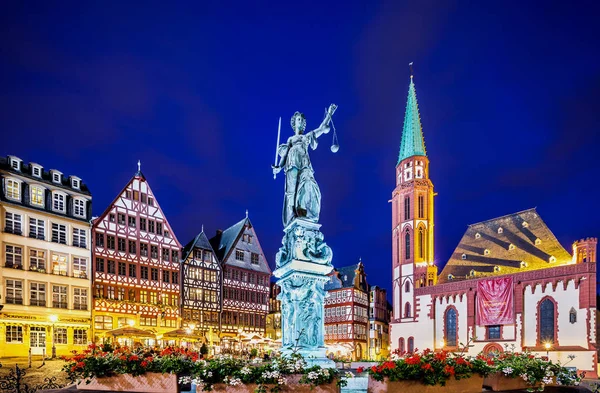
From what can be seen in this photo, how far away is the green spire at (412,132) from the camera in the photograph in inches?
2306

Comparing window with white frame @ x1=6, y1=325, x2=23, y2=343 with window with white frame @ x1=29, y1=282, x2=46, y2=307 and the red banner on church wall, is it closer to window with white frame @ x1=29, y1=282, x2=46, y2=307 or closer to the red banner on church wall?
window with white frame @ x1=29, y1=282, x2=46, y2=307

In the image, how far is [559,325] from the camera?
3700 cm

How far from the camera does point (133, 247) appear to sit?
122 feet

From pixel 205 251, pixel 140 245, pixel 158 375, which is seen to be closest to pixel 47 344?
pixel 140 245

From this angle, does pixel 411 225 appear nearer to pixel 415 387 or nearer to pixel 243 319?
pixel 243 319

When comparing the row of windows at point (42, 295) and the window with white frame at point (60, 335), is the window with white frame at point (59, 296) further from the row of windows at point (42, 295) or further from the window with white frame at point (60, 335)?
the window with white frame at point (60, 335)

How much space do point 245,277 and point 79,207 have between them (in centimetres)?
1707

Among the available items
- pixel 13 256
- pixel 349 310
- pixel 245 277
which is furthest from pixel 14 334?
pixel 349 310

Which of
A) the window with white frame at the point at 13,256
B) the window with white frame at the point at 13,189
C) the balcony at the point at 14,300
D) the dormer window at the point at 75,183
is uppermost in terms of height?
the dormer window at the point at 75,183

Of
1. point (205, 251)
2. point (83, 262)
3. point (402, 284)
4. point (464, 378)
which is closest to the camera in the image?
point (464, 378)

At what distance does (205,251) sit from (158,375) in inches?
1437

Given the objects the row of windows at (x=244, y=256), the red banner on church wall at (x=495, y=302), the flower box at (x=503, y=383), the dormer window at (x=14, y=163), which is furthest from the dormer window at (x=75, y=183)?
→ the red banner on church wall at (x=495, y=302)

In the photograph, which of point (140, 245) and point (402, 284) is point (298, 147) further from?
point (402, 284)

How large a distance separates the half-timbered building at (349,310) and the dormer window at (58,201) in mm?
32528
